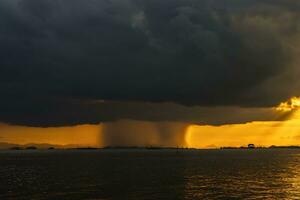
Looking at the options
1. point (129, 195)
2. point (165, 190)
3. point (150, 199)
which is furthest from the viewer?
point (165, 190)

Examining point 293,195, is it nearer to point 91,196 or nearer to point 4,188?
point 91,196

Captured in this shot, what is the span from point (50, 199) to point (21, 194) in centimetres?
1087

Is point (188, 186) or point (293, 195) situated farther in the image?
point (188, 186)

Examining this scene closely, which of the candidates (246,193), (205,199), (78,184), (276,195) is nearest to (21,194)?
(78,184)

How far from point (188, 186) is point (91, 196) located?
26475 millimetres

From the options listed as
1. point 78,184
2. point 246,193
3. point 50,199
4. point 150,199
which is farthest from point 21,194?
point 246,193

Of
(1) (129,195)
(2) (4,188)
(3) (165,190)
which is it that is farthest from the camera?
(2) (4,188)

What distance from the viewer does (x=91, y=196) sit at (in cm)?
7844

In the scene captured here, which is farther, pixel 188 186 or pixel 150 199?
pixel 188 186

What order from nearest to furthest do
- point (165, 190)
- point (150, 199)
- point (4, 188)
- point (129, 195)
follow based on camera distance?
1. point (150, 199)
2. point (129, 195)
3. point (165, 190)
4. point (4, 188)

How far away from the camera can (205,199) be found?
248ft

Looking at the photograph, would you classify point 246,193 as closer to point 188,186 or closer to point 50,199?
point 188,186

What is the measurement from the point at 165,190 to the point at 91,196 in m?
16.7

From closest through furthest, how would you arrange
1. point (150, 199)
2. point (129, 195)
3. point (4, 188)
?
point (150, 199) < point (129, 195) < point (4, 188)
